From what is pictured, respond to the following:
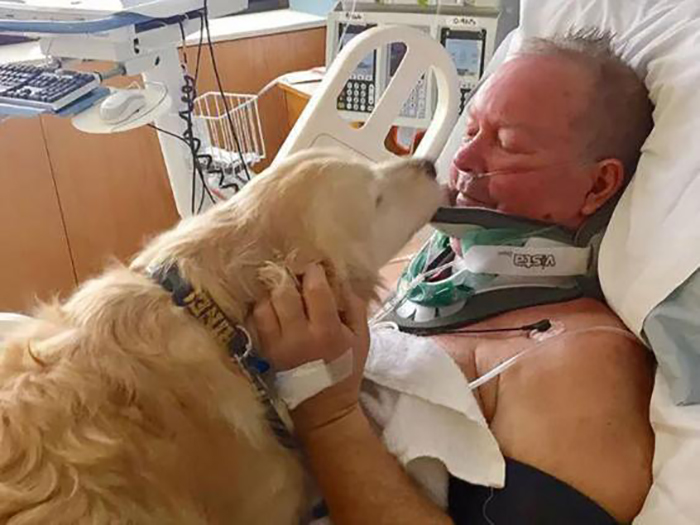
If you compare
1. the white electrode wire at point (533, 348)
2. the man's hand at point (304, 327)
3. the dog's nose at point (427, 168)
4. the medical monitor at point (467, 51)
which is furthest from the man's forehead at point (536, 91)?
the medical monitor at point (467, 51)

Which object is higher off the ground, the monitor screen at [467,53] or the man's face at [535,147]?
the man's face at [535,147]

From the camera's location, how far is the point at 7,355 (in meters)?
1.08

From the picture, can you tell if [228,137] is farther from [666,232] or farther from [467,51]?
[666,232]

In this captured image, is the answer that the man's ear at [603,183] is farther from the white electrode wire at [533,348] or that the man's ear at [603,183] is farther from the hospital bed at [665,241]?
the white electrode wire at [533,348]

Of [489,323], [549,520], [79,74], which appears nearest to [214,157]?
[79,74]

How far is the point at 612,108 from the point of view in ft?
4.46

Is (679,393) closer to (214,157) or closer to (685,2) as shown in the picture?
(685,2)

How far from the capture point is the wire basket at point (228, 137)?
2119 millimetres

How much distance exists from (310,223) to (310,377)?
0.21 m

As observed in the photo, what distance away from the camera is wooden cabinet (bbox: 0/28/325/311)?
106 inches

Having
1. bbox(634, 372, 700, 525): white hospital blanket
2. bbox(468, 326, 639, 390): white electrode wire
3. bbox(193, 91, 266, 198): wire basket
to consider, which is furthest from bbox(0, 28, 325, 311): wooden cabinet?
bbox(634, 372, 700, 525): white hospital blanket

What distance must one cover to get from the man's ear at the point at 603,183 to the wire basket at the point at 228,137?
97 cm

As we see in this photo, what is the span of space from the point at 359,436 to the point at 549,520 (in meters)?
0.25

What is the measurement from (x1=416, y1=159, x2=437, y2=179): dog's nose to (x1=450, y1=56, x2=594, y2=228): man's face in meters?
0.05
